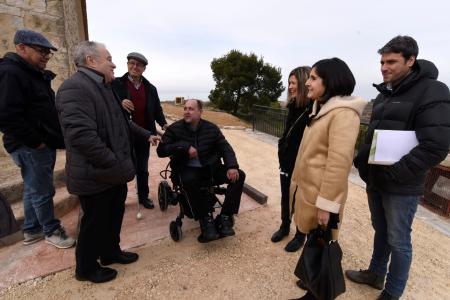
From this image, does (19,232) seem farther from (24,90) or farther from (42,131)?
(24,90)

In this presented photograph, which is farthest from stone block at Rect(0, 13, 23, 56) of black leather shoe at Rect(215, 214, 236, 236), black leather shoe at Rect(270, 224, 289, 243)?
black leather shoe at Rect(270, 224, 289, 243)

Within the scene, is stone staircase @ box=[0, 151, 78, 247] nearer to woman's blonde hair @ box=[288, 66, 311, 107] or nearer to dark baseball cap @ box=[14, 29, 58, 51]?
dark baseball cap @ box=[14, 29, 58, 51]

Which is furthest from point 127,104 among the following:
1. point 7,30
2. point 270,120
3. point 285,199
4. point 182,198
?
point 270,120

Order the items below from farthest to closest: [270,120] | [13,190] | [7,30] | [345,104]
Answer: [270,120], [7,30], [13,190], [345,104]

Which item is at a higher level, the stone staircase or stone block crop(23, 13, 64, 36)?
stone block crop(23, 13, 64, 36)

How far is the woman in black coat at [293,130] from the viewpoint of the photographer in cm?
253

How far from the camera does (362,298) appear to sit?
225 centimetres

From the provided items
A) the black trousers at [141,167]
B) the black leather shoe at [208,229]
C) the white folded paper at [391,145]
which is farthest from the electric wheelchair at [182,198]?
the white folded paper at [391,145]

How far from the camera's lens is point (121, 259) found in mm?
2547

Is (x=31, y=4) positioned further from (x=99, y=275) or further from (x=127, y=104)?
(x=99, y=275)

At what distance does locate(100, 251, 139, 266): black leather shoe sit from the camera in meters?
2.52

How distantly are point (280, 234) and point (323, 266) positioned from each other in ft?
4.34

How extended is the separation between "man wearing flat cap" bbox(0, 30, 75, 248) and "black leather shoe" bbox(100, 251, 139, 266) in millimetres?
462

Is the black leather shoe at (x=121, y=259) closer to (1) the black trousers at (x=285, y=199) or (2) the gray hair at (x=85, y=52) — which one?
(1) the black trousers at (x=285, y=199)
